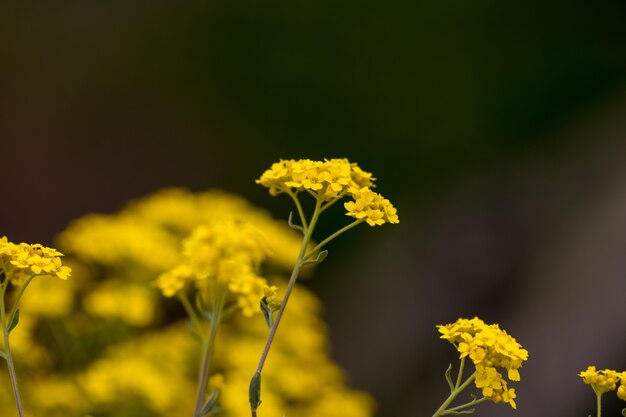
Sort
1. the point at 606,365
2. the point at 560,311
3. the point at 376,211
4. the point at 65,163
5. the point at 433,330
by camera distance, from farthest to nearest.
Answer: the point at 65,163, the point at 433,330, the point at 560,311, the point at 606,365, the point at 376,211

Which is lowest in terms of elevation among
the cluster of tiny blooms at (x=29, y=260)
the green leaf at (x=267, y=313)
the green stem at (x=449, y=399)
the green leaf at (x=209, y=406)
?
the green leaf at (x=209, y=406)

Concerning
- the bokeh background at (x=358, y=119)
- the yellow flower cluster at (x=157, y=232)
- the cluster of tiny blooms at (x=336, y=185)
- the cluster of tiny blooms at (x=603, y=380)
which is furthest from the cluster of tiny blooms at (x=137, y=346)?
the bokeh background at (x=358, y=119)

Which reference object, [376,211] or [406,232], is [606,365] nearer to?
[406,232]

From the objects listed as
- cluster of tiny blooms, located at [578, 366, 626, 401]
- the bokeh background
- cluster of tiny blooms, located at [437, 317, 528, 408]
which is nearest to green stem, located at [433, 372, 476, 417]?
cluster of tiny blooms, located at [437, 317, 528, 408]

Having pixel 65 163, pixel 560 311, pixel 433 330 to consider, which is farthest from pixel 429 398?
pixel 65 163

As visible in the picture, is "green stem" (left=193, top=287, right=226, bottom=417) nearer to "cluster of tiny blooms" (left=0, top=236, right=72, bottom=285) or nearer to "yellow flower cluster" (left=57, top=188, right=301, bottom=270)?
"cluster of tiny blooms" (left=0, top=236, right=72, bottom=285)

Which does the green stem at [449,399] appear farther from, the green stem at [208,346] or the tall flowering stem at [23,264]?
the tall flowering stem at [23,264]
